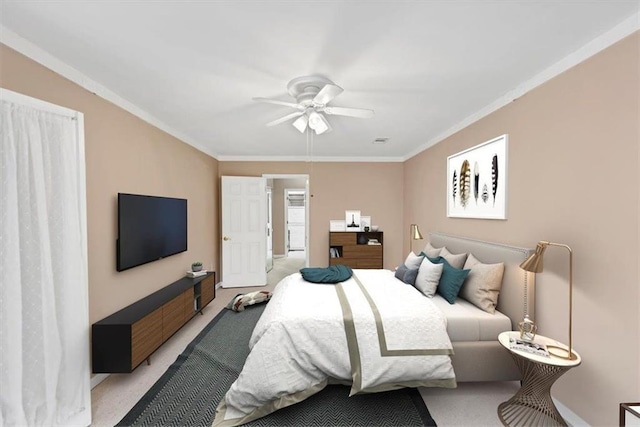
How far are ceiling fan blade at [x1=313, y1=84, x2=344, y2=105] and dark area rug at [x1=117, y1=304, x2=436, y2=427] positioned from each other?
7.71 ft

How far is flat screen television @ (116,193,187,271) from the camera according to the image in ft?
8.07

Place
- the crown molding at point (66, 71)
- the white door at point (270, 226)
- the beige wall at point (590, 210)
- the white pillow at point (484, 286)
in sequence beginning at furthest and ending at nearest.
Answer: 1. the white door at point (270, 226)
2. the white pillow at point (484, 286)
3. the crown molding at point (66, 71)
4. the beige wall at point (590, 210)

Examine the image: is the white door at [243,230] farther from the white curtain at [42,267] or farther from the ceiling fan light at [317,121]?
the white curtain at [42,267]

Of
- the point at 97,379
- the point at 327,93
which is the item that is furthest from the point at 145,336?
the point at 327,93

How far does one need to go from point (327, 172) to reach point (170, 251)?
3.13m

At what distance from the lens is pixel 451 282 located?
2479 mm

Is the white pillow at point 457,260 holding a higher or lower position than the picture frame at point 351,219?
lower

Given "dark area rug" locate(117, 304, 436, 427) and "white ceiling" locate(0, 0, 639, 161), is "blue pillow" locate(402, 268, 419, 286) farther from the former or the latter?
"white ceiling" locate(0, 0, 639, 161)

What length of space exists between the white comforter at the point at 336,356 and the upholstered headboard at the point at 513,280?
0.67 meters

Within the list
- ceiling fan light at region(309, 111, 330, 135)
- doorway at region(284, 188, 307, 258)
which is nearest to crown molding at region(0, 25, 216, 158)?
ceiling fan light at region(309, 111, 330, 135)

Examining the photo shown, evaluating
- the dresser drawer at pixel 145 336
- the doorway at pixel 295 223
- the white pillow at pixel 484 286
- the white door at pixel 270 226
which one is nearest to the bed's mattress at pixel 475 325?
the white pillow at pixel 484 286

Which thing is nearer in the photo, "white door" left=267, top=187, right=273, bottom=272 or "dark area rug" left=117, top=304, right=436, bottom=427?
"dark area rug" left=117, top=304, right=436, bottom=427

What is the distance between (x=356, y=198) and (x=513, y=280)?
3.26m

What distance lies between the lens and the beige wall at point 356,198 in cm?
520
